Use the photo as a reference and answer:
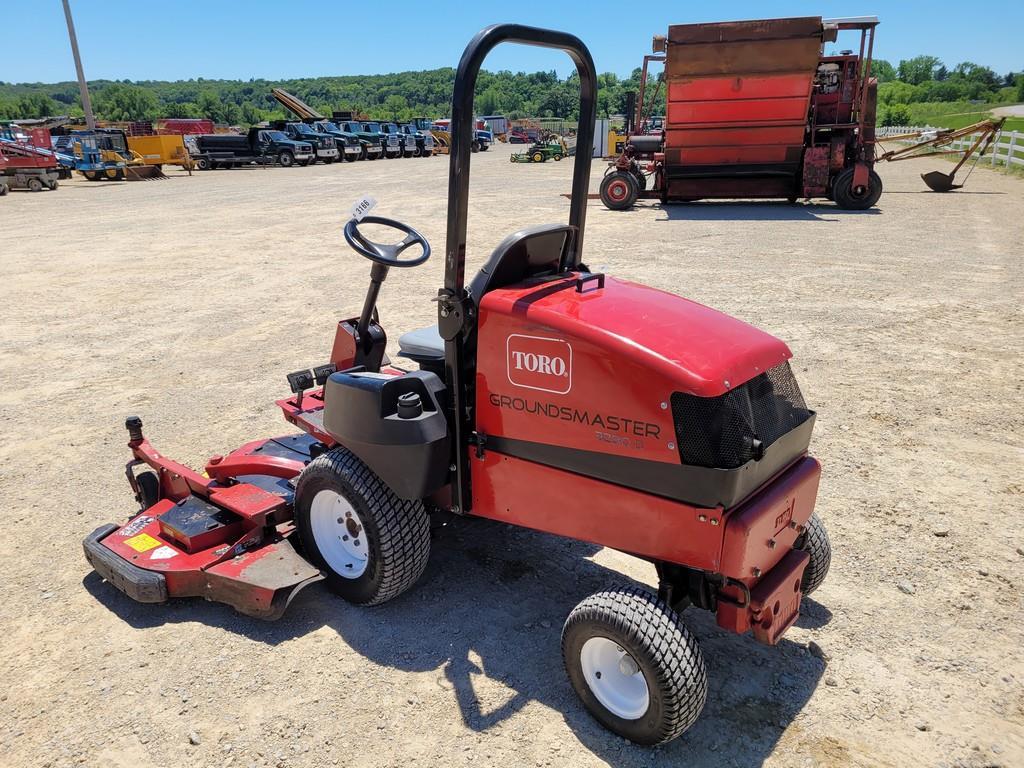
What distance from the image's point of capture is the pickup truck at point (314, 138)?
102 feet

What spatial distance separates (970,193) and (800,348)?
13350 millimetres

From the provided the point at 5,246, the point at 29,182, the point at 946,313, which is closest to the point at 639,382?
the point at 946,313

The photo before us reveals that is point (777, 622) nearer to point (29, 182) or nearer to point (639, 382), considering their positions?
point (639, 382)

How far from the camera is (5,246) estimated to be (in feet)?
39.2

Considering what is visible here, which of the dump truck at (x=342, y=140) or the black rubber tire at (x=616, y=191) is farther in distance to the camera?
the dump truck at (x=342, y=140)

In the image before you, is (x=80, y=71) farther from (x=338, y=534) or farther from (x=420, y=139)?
(x=338, y=534)

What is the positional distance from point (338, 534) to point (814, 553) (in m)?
2.00

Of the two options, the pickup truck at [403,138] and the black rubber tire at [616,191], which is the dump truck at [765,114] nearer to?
the black rubber tire at [616,191]

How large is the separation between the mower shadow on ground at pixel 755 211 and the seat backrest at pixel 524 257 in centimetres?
1156

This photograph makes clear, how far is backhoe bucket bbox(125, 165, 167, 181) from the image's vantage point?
82.1 feet

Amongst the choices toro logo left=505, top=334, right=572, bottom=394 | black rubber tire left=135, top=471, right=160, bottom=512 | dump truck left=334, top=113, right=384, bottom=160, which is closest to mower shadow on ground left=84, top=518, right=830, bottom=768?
black rubber tire left=135, top=471, right=160, bottom=512

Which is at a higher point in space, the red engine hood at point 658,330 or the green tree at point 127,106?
the green tree at point 127,106

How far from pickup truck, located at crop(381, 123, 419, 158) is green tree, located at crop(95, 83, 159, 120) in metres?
58.0

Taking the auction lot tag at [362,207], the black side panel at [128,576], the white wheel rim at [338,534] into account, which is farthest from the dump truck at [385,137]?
the white wheel rim at [338,534]
